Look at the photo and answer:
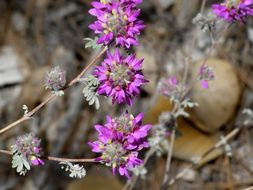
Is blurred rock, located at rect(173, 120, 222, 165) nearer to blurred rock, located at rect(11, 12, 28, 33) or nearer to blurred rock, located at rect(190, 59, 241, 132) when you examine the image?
blurred rock, located at rect(190, 59, 241, 132)

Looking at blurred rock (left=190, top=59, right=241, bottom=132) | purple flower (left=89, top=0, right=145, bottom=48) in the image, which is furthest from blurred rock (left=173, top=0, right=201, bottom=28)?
purple flower (left=89, top=0, right=145, bottom=48)

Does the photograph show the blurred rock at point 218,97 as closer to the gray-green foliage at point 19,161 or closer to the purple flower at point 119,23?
the purple flower at point 119,23

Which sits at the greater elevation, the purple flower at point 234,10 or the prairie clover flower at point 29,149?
the purple flower at point 234,10

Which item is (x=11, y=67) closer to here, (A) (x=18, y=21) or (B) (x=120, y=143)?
(A) (x=18, y=21)

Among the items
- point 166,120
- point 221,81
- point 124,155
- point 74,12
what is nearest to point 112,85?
point 124,155

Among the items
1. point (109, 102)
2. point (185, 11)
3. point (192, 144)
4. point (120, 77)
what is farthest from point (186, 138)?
point (120, 77)

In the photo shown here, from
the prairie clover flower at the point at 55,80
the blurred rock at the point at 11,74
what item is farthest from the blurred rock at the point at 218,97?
the prairie clover flower at the point at 55,80
